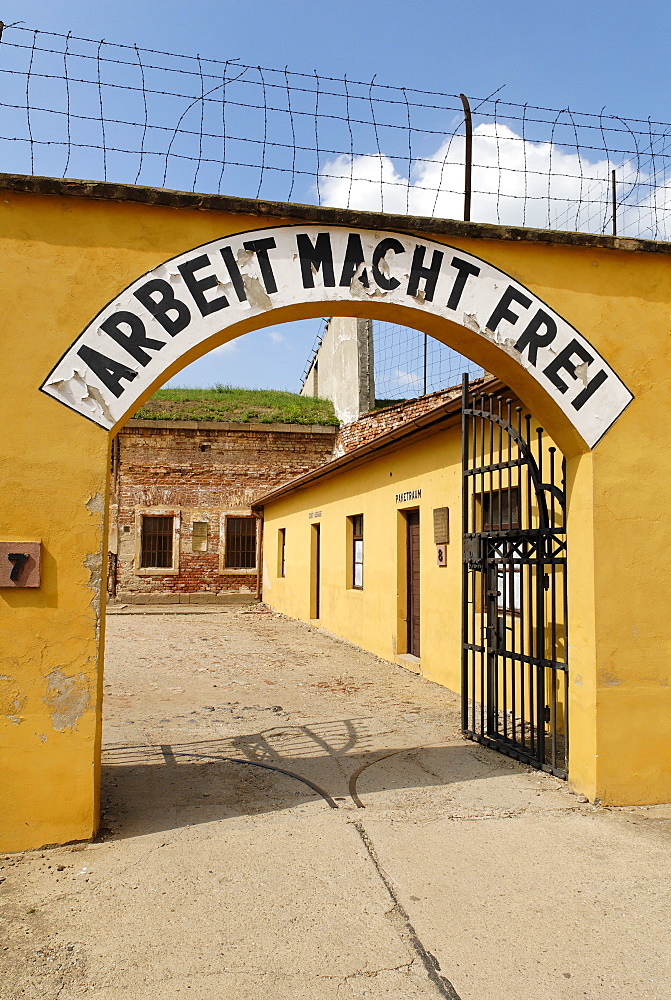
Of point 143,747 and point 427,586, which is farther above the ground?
point 427,586

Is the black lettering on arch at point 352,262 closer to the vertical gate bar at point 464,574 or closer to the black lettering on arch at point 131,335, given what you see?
the black lettering on arch at point 131,335

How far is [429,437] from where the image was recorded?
9.59 meters

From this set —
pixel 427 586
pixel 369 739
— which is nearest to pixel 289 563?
pixel 427 586

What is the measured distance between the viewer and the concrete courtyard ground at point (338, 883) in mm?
2914

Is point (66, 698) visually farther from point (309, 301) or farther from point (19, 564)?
point (309, 301)

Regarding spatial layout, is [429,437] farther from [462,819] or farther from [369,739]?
[462,819]

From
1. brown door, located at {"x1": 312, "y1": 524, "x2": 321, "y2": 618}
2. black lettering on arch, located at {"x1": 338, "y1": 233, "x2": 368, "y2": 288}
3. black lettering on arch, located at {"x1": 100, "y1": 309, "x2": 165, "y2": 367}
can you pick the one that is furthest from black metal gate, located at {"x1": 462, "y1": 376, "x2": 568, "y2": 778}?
brown door, located at {"x1": 312, "y1": 524, "x2": 321, "y2": 618}

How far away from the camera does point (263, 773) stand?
5.54 metres

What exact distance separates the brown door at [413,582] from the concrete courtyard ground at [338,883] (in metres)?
3.99

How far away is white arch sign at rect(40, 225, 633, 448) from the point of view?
4312 millimetres

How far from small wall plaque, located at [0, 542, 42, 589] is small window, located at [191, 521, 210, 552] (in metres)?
18.3

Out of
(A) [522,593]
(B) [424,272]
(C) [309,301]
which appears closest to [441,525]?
(A) [522,593]

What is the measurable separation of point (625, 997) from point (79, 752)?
288 centimetres

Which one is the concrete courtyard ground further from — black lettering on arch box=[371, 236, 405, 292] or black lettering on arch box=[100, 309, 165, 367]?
black lettering on arch box=[371, 236, 405, 292]
